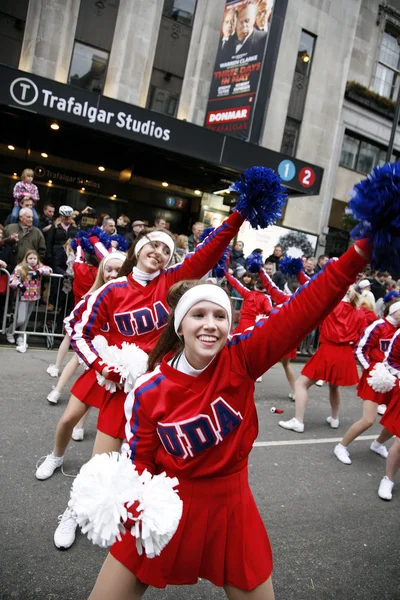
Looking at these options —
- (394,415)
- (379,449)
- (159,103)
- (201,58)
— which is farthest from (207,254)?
(201,58)

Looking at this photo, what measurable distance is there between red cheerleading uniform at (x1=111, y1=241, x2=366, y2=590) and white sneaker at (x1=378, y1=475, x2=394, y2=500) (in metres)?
2.88

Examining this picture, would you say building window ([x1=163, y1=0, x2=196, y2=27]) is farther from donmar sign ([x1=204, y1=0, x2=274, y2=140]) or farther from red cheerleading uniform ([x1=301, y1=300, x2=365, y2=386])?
red cheerleading uniform ([x1=301, y1=300, x2=365, y2=386])

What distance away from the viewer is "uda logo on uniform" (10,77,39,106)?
8969mm

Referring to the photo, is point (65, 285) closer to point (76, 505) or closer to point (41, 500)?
point (41, 500)

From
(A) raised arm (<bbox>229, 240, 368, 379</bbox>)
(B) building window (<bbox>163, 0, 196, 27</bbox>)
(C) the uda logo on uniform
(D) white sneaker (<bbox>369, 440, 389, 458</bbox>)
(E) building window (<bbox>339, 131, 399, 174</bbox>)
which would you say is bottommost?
(D) white sneaker (<bbox>369, 440, 389, 458</bbox>)

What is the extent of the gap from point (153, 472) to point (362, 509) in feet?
9.39

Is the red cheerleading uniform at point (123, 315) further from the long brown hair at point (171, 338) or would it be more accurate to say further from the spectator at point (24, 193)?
the spectator at point (24, 193)

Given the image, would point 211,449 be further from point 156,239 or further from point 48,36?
point 48,36

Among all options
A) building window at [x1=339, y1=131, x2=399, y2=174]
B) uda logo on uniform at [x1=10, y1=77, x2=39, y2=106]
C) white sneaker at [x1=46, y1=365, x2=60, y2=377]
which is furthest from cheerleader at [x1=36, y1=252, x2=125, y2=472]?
building window at [x1=339, y1=131, x2=399, y2=174]

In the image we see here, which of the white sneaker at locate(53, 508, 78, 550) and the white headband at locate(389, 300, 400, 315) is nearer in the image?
the white sneaker at locate(53, 508, 78, 550)

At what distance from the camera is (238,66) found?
43.6ft

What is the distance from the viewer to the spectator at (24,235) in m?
7.95

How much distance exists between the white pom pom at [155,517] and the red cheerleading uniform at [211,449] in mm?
238

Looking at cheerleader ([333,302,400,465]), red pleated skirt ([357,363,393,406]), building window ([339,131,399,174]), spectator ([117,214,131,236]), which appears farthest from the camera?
building window ([339,131,399,174])
